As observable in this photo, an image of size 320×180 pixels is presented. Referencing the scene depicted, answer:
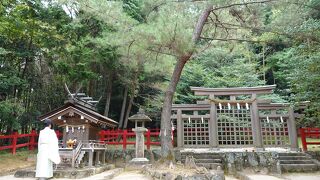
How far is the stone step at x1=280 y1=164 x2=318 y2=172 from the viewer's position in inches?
396

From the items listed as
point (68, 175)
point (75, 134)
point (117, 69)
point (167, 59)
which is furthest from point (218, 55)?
point (68, 175)

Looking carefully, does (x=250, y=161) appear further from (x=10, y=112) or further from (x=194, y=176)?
(x=10, y=112)

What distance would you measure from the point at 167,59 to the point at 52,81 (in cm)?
831

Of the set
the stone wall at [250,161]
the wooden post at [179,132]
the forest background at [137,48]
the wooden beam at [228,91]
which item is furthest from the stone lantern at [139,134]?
the stone wall at [250,161]

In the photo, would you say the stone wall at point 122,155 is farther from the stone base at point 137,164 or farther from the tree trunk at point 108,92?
the tree trunk at point 108,92

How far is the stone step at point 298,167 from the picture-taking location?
1006cm

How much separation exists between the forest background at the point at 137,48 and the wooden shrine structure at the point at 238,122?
1701 millimetres

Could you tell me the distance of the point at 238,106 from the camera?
12.2m

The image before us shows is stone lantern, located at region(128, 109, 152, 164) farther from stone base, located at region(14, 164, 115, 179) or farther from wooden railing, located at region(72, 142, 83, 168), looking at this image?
stone base, located at region(14, 164, 115, 179)

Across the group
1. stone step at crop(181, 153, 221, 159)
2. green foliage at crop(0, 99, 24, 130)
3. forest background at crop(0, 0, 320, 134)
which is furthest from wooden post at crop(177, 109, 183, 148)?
green foliage at crop(0, 99, 24, 130)

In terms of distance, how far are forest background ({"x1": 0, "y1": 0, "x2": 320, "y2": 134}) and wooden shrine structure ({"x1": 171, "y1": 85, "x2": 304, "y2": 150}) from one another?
1701 mm

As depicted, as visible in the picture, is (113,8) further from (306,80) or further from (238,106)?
(238,106)

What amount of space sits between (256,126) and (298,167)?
2316mm

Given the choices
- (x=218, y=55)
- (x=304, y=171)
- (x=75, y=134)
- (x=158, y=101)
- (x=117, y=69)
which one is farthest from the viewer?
(x=218, y=55)
